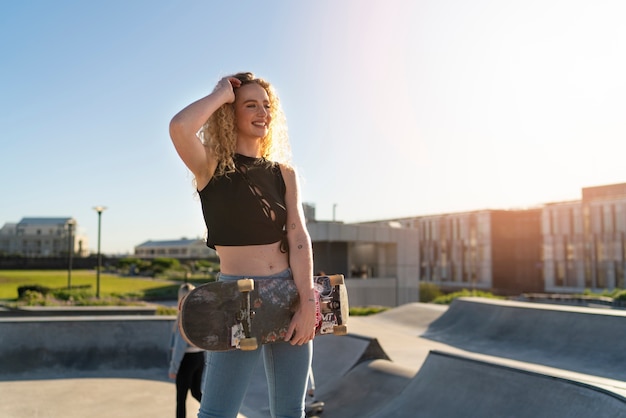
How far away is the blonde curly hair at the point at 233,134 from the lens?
87.8 inches

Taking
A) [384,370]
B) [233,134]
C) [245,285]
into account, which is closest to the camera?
[245,285]

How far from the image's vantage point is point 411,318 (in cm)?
1546

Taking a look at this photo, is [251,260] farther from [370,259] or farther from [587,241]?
[587,241]

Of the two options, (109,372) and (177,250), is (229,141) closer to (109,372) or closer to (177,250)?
(109,372)

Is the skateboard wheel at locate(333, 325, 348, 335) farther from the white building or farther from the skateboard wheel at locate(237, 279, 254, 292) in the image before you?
the white building

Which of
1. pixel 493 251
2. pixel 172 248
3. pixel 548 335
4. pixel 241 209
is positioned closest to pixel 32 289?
pixel 548 335

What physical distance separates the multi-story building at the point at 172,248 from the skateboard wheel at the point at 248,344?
11463cm

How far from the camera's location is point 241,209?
216 cm

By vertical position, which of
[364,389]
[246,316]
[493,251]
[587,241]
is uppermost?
[587,241]

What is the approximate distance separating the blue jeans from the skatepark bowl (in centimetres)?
278

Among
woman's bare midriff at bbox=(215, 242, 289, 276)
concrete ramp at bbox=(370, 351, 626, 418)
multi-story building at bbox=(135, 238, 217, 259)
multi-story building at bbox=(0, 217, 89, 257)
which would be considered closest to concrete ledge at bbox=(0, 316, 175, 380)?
concrete ramp at bbox=(370, 351, 626, 418)

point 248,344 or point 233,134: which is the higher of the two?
point 233,134

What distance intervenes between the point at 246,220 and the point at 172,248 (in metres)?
128

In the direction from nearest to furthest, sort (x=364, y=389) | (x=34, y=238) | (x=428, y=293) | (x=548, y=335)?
(x=364, y=389)
(x=548, y=335)
(x=428, y=293)
(x=34, y=238)
